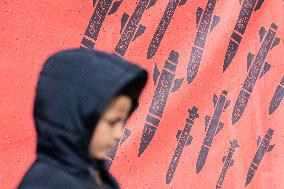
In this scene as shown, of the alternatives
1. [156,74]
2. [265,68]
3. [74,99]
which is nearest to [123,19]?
[156,74]

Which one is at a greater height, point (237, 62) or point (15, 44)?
point (237, 62)

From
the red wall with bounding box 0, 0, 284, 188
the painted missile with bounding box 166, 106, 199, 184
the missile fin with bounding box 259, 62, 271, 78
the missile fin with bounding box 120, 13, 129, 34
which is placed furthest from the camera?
the missile fin with bounding box 259, 62, 271, 78

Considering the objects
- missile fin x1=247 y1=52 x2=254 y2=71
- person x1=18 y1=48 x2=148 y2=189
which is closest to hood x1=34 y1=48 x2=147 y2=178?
person x1=18 y1=48 x2=148 y2=189

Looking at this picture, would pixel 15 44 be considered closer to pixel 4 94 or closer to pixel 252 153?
pixel 4 94

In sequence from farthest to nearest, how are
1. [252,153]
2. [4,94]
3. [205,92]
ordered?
[252,153] < [205,92] < [4,94]

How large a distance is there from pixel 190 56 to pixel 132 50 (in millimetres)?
181

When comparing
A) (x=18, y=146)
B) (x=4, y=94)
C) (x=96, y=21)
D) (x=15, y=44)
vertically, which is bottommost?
(x=18, y=146)

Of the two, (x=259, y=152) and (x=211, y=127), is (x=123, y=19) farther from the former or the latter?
(x=259, y=152)

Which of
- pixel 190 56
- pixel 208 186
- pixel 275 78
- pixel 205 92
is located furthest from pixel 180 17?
pixel 208 186

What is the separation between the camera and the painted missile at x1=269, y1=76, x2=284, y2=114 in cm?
181

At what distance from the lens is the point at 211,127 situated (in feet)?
5.60

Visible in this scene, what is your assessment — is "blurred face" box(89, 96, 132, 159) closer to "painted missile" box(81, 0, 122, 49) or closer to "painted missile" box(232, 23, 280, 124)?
"painted missile" box(81, 0, 122, 49)

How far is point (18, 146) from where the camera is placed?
146 cm

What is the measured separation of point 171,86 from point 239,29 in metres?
0.27
